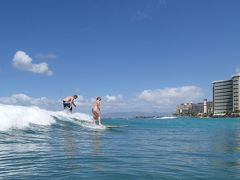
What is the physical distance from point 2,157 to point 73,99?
2191 centimetres

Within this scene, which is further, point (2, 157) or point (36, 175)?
point (2, 157)

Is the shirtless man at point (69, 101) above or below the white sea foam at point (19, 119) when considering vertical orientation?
above

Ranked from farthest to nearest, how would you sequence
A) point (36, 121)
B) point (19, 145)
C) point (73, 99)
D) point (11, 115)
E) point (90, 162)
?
point (73, 99), point (36, 121), point (11, 115), point (19, 145), point (90, 162)

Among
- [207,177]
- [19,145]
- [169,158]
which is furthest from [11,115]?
[207,177]

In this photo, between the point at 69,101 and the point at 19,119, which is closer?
the point at 19,119

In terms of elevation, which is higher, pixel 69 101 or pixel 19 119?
pixel 69 101

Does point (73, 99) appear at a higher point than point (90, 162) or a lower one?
higher

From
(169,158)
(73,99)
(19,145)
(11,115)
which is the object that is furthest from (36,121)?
(169,158)

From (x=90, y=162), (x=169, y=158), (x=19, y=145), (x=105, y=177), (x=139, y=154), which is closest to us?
(x=105, y=177)

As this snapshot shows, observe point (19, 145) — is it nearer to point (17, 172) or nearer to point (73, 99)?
point (17, 172)

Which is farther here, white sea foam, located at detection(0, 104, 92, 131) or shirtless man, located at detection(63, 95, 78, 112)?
shirtless man, located at detection(63, 95, 78, 112)

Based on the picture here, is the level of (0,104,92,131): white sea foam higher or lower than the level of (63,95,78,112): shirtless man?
lower

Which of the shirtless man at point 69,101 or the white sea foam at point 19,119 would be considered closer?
the white sea foam at point 19,119

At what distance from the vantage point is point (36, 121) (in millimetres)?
23938
